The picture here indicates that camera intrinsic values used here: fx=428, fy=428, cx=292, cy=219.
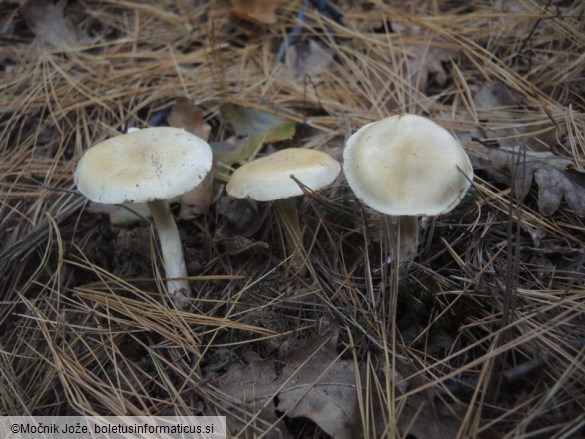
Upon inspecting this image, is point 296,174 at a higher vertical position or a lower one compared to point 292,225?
higher

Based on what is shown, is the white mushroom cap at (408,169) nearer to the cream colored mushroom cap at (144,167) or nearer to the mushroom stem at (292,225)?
the mushroom stem at (292,225)

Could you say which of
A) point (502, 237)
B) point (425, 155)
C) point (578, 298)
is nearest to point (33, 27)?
point (425, 155)

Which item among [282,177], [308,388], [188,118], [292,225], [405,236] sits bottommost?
[308,388]

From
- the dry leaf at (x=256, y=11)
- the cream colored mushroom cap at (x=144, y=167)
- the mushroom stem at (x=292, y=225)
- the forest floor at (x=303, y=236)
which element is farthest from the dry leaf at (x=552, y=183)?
the dry leaf at (x=256, y=11)

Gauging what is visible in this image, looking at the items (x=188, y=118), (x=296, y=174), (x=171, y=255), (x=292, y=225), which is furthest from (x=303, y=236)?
(x=188, y=118)

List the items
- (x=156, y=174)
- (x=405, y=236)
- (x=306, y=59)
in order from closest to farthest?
(x=156, y=174), (x=405, y=236), (x=306, y=59)

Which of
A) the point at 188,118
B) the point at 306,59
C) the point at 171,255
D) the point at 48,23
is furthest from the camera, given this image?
the point at 48,23

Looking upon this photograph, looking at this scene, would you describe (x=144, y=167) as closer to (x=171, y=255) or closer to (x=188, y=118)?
(x=171, y=255)
